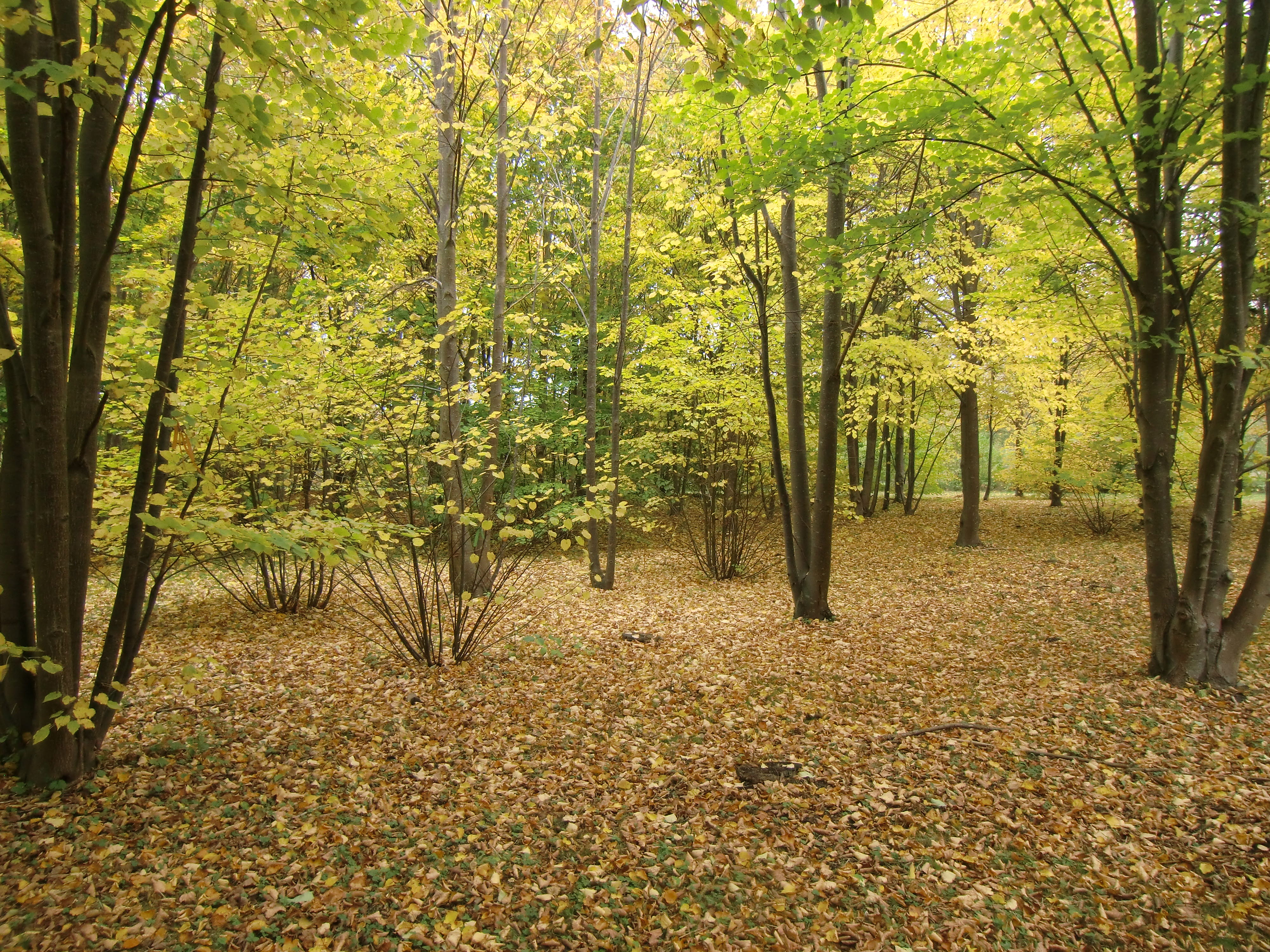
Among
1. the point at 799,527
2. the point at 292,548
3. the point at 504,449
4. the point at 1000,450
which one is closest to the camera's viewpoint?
the point at 292,548

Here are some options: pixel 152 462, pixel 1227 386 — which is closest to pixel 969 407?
pixel 1227 386

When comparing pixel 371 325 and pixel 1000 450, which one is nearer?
pixel 371 325

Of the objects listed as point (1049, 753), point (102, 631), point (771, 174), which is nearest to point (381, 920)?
point (1049, 753)

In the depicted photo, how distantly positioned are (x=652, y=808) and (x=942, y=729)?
2113 millimetres

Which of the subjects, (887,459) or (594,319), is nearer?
(594,319)

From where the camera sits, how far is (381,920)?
244cm

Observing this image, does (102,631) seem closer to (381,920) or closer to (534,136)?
(381,920)

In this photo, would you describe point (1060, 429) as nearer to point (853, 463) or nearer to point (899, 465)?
point (853, 463)

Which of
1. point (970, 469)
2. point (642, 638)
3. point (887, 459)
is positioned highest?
point (887, 459)

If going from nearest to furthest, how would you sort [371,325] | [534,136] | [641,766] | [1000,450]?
1. [641,766]
2. [371,325]
3. [534,136]
4. [1000,450]

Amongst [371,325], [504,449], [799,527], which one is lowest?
[799,527]

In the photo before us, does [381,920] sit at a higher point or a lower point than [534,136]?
lower

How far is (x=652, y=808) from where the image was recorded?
3.33m

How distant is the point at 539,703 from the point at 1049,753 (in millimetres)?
3320
